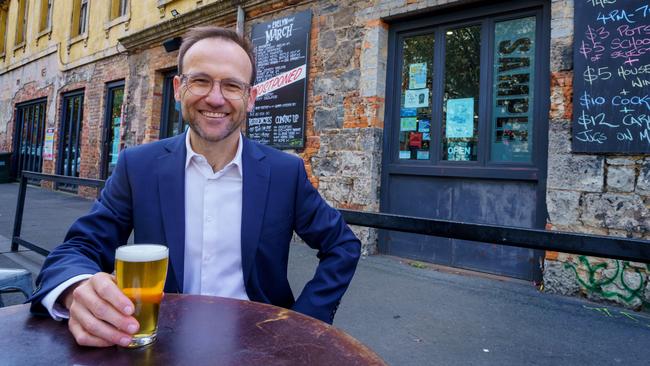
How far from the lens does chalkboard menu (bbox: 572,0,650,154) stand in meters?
3.67

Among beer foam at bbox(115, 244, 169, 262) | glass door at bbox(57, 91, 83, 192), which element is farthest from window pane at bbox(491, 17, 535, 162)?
glass door at bbox(57, 91, 83, 192)

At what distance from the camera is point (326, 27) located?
6012mm

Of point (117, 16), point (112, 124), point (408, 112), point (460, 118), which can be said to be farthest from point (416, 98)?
point (117, 16)

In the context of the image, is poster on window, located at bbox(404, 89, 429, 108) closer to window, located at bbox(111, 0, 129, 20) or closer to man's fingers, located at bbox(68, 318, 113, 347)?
man's fingers, located at bbox(68, 318, 113, 347)

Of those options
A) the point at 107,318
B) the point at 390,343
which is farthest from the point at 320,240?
the point at 390,343

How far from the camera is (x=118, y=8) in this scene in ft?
35.2

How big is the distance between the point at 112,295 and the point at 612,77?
4388 mm

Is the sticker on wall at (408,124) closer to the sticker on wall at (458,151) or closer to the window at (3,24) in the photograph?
the sticker on wall at (458,151)

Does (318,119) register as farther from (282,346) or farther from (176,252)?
(282,346)

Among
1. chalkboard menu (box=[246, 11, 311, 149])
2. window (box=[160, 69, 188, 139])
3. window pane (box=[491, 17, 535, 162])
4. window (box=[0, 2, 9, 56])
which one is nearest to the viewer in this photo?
window pane (box=[491, 17, 535, 162])

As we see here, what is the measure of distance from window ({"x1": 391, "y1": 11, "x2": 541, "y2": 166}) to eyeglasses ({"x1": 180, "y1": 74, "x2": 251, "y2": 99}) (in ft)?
12.7

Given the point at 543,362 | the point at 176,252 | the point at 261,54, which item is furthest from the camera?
the point at 261,54

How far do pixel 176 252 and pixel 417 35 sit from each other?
4834mm

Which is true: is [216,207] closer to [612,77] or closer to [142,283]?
[142,283]
